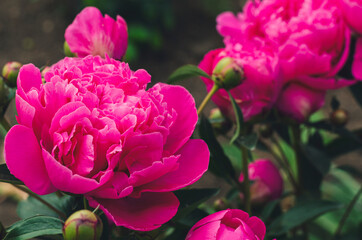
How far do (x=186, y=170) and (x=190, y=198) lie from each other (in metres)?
0.07

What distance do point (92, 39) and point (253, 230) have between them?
0.79 ft

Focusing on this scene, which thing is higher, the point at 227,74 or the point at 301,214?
the point at 227,74

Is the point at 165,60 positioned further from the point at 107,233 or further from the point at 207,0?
the point at 107,233

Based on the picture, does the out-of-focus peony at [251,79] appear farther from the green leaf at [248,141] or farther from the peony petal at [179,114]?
the peony petal at [179,114]

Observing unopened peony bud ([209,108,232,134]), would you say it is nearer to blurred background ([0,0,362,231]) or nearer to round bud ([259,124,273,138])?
round bud ([259,124,273,138])

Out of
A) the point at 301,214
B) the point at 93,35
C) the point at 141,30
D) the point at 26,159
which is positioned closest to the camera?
the point at 26,159

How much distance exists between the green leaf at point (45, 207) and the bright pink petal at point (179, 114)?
0.13 metres

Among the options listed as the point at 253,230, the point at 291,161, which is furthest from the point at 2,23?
the point at 253,230

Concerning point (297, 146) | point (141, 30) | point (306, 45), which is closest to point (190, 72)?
point (306, 45)

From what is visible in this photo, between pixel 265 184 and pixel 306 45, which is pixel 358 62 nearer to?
pixel 306 45

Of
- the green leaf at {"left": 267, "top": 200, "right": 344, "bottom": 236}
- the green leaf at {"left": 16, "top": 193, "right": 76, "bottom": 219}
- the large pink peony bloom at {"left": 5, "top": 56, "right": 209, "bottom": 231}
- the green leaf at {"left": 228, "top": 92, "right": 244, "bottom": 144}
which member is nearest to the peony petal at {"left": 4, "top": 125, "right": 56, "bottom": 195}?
the large pink peony bloom at {"left": 5, "top": 56, "right": 209, "bottom": 231}

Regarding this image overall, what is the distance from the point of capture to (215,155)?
0.56 metres

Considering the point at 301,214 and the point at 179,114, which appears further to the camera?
the point at 301,214

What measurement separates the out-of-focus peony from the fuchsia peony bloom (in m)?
0.12
